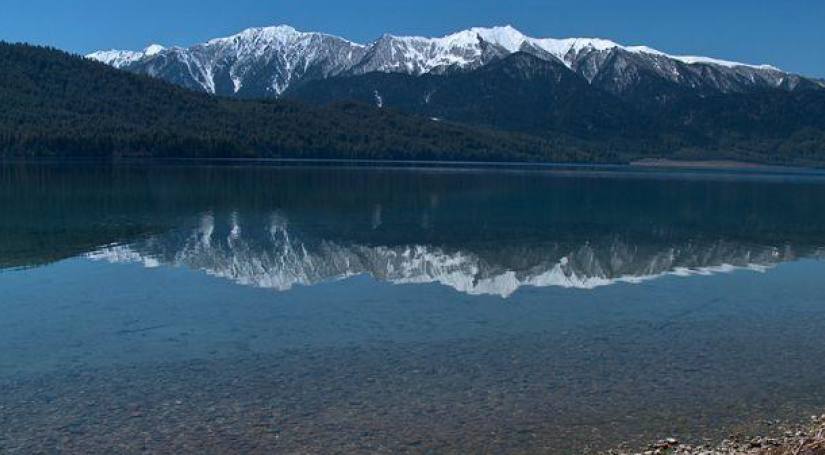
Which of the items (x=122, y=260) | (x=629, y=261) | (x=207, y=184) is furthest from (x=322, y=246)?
(x=207, y=184)

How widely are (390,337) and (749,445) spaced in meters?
13.8

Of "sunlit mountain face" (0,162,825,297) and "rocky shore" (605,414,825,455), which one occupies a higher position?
"rocky shore" (605,414,825,455)

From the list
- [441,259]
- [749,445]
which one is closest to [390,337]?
[749,445]

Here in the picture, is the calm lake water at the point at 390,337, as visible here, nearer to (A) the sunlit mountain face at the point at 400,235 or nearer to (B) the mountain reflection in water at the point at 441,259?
(B) the mountain reflection in water at the point at 441,259

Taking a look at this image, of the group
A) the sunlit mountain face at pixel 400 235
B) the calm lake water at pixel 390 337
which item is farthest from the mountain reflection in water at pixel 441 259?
the calm lake water at pixel 390 337

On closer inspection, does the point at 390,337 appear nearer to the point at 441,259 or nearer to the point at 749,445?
the point at 749,445

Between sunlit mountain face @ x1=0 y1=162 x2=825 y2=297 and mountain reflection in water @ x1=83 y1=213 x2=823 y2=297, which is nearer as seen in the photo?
mountain reflection in water @ x1=83 y1=213 x2=823 y2=297

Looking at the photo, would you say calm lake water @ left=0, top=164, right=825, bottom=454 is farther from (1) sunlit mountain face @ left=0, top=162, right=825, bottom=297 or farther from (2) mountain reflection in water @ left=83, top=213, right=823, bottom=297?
(1) sunlit mountain face @ left=0, top=162, right=825, bottom=297

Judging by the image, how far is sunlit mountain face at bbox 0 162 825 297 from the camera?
45.9 meters

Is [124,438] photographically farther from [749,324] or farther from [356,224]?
[356,224]

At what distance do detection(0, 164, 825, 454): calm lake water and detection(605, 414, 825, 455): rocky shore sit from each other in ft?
2.73

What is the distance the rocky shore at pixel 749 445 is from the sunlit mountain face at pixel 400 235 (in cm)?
1997

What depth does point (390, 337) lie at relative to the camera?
29.8 meters

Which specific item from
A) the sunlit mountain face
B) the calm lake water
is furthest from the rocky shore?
the sunlit mountain face
